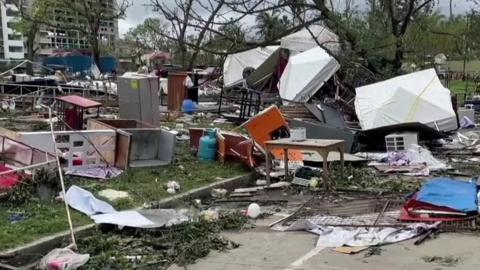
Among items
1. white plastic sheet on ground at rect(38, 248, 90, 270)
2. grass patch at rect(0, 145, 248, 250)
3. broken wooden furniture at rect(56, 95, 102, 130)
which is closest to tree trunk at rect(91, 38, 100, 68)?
broken wooden furniture at rect(56, 95, 102, 130)

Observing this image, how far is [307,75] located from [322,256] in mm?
16544

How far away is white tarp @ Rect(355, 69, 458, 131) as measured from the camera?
1575 cm

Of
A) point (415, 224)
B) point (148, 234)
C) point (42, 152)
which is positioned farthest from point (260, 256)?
point (42, 152)

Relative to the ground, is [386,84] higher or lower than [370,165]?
higher

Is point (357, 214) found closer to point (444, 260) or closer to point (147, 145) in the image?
point (444, 260)

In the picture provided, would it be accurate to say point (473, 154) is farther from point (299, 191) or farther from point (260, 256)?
point (260, 256)

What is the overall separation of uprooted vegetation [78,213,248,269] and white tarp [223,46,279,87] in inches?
1060

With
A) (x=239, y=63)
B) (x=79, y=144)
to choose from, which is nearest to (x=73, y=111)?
(x=79, y=144)

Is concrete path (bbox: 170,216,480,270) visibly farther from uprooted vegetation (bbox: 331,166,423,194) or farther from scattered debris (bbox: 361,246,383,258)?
uprooted vegetation (bbox: 331,166,423,194)

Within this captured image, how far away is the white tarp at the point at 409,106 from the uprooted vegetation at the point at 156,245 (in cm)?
899

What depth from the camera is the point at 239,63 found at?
3453cm

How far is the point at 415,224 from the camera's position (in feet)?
24.6

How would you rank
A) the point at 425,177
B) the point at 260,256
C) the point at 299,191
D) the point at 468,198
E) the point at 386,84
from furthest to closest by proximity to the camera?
the point at 386,84, the point at 425,177, the point at 299,191, the point at 468,198, the point at 260,256

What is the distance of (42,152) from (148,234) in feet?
9.71
